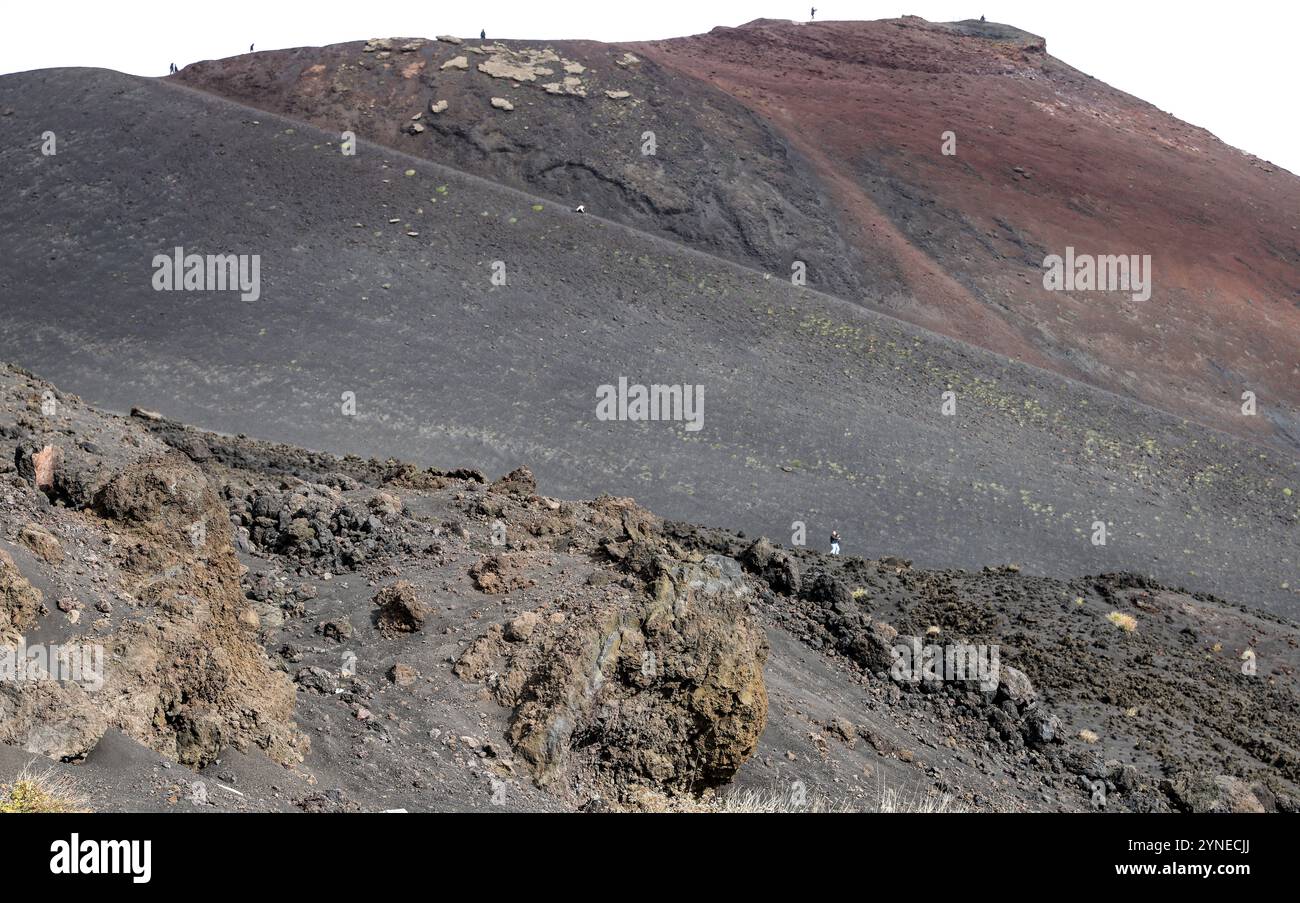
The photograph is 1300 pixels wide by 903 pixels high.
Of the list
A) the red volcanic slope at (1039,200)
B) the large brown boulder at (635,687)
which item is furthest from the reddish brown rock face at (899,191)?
the large brown boulder at (635,687)

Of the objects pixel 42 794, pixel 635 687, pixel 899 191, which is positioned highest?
pixel 899 191

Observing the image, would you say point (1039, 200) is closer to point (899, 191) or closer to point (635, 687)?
point (899, 191)

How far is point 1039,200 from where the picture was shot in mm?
49594

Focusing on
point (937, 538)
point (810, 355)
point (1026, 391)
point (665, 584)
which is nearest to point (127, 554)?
point (665, 584)

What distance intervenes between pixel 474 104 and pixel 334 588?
3698 cm

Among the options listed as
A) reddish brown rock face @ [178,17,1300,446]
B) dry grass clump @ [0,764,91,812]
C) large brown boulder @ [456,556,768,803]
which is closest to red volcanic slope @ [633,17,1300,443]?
reddish brown rock face @ [178,17,1300,446]

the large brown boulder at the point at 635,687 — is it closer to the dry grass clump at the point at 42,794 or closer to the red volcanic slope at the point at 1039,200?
the dry grass clump at the point at 42,794

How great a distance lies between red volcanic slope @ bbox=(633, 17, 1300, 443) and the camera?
42.1 metres

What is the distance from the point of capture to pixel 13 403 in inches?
588

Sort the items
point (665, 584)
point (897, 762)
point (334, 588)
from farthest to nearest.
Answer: point (897, 762) → point (334, 588) → point (665, 584)

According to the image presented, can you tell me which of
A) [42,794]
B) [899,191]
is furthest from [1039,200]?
[42,794]

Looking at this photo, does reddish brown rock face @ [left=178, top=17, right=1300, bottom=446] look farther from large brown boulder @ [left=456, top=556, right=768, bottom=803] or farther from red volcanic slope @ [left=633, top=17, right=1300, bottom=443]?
large brown boulder @ [left=456, top=556, right=768, bottom=803]

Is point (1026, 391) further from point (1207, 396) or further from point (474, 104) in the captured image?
point (474, 104)

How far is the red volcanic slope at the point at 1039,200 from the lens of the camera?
42.1 m
